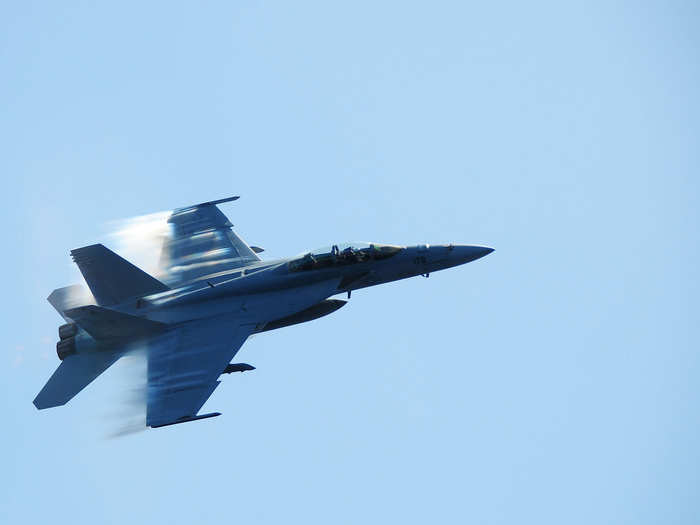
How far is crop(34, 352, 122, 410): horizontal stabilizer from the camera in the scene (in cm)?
3020

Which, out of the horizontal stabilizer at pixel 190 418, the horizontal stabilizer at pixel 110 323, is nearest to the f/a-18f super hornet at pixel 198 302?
the horizontal stabilizer at pixel 110 323

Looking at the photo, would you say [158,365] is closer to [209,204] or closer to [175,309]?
[175,309]

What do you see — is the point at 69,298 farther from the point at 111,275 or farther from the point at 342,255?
the point at 342,255

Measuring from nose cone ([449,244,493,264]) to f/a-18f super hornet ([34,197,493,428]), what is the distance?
0.03 m

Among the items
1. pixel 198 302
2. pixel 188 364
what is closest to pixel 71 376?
pixel 188 364

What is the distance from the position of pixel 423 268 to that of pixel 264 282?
14.9ft

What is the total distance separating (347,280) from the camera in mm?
31828

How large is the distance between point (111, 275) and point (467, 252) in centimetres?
988

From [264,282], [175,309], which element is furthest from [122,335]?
[264,282]

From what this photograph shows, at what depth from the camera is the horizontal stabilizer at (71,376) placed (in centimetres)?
3020

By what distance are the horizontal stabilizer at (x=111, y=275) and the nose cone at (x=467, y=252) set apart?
26.8ft

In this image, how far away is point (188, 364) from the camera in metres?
29.4

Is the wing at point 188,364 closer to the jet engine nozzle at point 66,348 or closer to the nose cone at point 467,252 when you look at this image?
the jet engine nozzle at point 66,348

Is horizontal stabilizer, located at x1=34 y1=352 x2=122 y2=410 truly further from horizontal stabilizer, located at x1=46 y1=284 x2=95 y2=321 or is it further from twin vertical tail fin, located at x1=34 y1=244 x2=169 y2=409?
horizontal stabilizer, located at x1=46 y1=284 x2=95 y2=321
